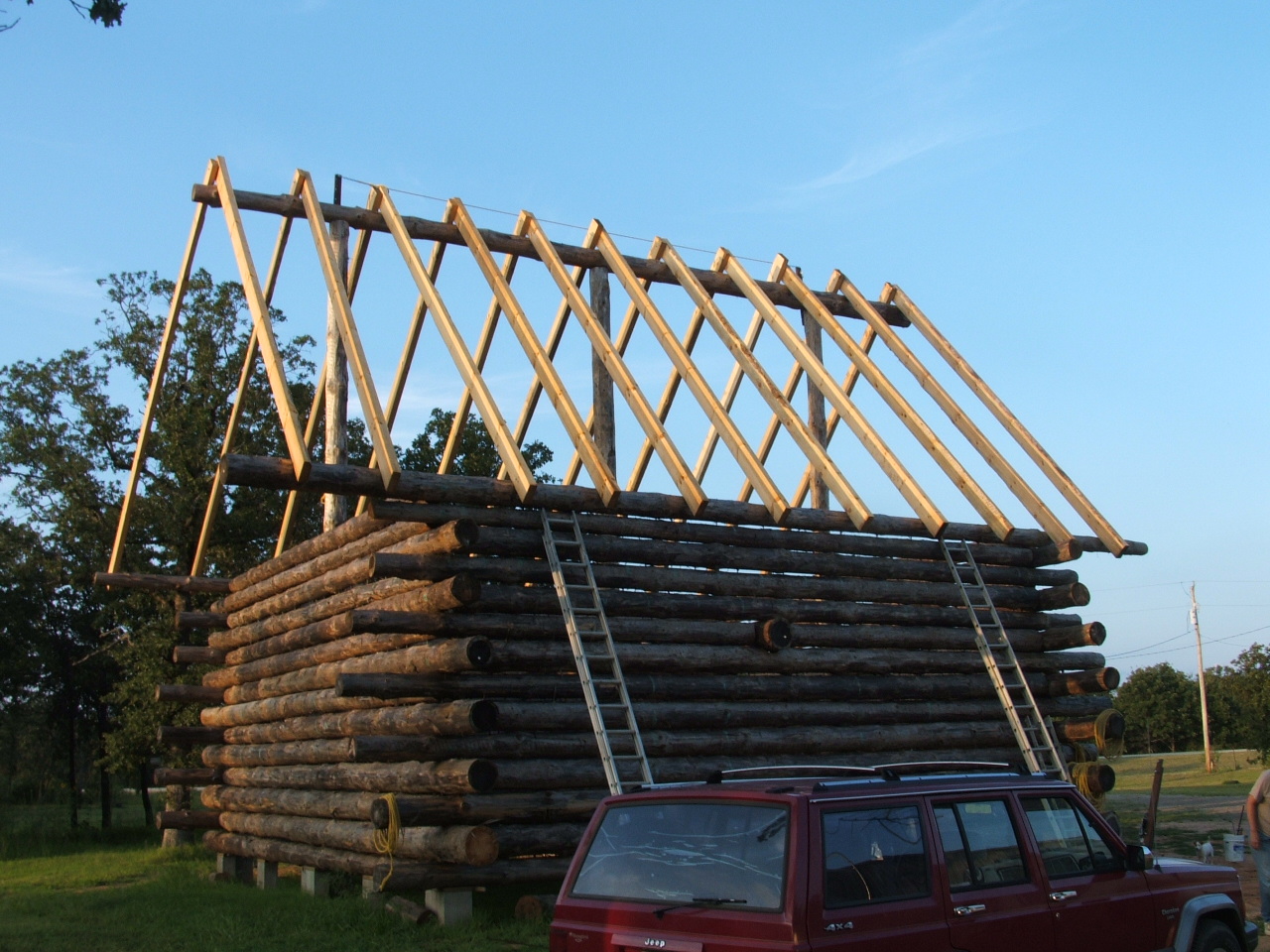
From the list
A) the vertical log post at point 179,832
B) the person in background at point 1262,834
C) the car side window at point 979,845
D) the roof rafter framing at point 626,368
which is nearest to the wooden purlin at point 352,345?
the roof rafter framing at point 626,368

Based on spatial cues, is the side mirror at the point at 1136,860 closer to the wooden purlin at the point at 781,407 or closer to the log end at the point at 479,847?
the log end at the point at 479,847

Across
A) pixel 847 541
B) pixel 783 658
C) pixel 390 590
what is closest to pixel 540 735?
pixel 390 590

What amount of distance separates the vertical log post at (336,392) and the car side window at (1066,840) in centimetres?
997

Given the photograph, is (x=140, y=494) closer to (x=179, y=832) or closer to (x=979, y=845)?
(x=179, y=832)

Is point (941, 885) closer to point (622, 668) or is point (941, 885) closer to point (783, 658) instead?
point (622, 668)

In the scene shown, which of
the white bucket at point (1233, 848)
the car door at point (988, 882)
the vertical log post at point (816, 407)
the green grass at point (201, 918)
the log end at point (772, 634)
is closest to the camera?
the car door at point (988, 882)

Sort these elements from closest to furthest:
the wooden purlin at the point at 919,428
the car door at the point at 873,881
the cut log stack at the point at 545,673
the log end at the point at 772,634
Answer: the car door at the point at 873,881, the cut log stack at the point at 545,673, the log end at the point at 772,634, the wooden purlin at the point at 919,428

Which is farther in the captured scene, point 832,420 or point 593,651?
point 832,420

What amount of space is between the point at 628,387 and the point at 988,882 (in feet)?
25.8

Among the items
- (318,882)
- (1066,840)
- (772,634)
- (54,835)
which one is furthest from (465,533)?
(54,835)

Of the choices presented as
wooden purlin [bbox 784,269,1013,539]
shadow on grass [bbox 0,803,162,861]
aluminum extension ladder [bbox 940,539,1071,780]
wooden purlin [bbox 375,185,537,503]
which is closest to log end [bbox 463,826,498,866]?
wooden purlin [bbox 375,185,537,503]

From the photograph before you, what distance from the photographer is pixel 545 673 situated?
11727 millimetres

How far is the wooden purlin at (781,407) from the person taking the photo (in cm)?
1361

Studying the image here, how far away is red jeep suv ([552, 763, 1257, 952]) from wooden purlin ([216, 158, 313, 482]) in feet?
19.9
